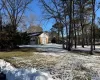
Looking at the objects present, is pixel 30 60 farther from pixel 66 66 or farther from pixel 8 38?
pixel 8 38

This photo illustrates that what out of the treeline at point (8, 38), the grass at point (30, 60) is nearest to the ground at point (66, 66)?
the grass at point (30, 60)

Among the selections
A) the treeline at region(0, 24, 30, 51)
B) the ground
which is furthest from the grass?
the treeline at region(0, 24, 30, 51)

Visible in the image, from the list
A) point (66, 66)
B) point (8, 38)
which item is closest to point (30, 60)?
point (66, 66)

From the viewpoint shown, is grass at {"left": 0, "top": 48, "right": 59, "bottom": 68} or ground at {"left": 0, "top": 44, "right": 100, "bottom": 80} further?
grass at {"left": 0, "top": 48, "right": 59, "bottom": 68}

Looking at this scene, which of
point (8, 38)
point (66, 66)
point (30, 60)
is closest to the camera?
point (66, 66)

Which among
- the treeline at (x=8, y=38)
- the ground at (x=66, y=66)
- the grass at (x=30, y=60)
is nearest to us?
the ground at (x=66, y=66)

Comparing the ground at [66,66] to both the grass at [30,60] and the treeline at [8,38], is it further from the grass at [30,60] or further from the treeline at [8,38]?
the treeline at [8,38]

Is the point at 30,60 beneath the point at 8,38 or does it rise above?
beneath

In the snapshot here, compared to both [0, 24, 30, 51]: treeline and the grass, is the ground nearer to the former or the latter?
the grass

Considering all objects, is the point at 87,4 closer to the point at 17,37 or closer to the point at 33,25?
the point at 17,37

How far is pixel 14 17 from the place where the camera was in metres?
35.7

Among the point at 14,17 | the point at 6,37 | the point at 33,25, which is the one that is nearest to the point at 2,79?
the point at 6,37

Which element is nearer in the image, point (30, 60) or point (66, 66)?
point (66, 66)

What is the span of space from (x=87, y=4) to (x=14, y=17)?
13.4 m
